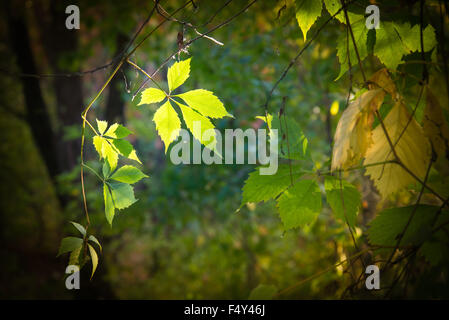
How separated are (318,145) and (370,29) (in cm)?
176

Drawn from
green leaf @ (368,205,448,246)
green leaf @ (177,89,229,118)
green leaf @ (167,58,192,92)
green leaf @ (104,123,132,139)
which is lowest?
green leaf @ (368,205,448,246)

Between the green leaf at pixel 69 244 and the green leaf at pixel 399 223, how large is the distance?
0.63 m

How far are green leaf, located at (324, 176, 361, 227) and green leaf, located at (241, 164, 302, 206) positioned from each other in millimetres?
84

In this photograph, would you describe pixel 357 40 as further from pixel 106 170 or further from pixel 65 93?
pixel 65 93

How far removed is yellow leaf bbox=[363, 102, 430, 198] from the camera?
523 mm

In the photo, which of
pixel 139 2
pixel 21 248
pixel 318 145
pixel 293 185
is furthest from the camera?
pixel 21 248

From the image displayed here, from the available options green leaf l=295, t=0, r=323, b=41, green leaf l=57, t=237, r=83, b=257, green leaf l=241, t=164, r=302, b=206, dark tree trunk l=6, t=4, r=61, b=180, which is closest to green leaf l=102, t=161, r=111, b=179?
green leaf l=57, t=237, r=83, b=257

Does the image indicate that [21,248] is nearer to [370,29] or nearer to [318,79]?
[318,79]

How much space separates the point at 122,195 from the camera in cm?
61

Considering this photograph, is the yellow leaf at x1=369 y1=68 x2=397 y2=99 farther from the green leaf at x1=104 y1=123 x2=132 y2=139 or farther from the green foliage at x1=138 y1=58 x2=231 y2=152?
the green leaf at x1=104 y1=123 x2=132 y2=139

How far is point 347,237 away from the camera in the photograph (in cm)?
136

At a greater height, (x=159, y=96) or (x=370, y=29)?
(x=370, y=29)

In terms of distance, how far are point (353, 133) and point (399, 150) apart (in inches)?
4.3
